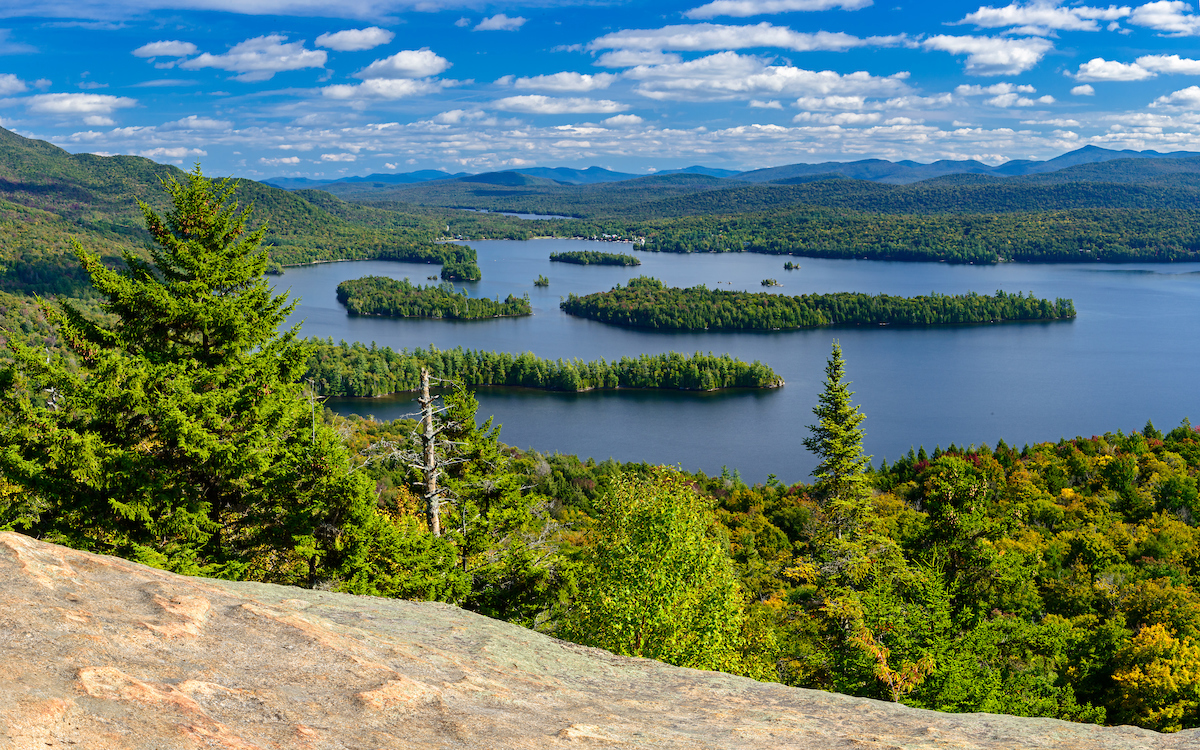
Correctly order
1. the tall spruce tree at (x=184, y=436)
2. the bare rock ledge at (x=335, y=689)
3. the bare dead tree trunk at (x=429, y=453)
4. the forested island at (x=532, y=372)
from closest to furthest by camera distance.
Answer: the bare rock ledge at (x=335, y=689) < the tall spruce tree at (x=184, y=436) < the bare dead tree trunk at (x=429, y=453) < the forested island at (x=532, y=372)

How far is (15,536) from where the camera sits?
29.7ft

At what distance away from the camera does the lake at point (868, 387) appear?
269ft

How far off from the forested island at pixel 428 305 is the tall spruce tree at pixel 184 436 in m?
145

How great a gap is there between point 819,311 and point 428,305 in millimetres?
81571

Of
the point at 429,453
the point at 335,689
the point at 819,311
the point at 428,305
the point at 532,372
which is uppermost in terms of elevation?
the point at 428,305

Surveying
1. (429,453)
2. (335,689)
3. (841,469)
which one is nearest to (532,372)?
(841,469)

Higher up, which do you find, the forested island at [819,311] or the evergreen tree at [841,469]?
the forested island at [819,311]

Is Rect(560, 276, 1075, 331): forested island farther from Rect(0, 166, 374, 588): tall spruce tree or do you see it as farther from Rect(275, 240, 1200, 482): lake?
Rect(0, 166, 374, 588): tall spruce tree

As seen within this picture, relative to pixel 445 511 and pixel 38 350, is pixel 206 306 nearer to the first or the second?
pixel 38 350

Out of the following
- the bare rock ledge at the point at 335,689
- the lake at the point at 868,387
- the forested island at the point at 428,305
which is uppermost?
the forested island at the point at 428,305

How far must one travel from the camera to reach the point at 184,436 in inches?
590

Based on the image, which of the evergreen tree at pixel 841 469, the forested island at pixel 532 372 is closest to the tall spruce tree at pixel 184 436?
the evergreen tree at pixel 841 469

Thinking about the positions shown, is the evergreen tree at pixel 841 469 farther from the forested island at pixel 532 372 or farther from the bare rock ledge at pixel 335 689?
the forested island at pixel 532 372

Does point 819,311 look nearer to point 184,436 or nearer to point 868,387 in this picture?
point 868,387
